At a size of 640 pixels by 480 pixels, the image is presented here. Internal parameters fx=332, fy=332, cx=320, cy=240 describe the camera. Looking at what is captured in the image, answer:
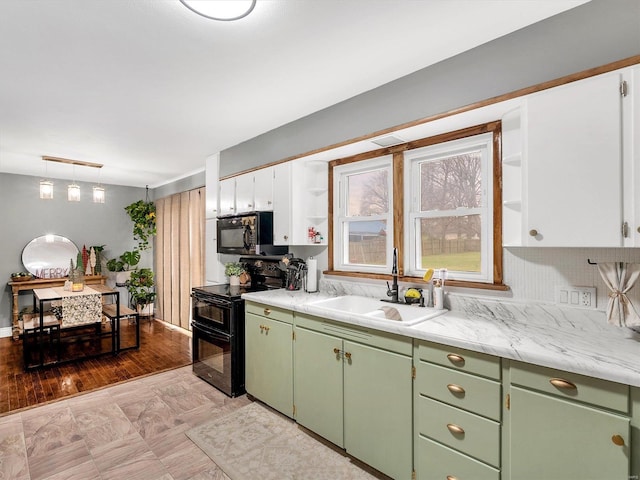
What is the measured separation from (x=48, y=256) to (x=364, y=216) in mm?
5721

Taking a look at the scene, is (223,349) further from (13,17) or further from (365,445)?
(13,17)

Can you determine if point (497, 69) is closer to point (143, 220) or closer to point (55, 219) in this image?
point (143, 220)

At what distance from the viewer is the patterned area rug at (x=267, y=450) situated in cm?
206

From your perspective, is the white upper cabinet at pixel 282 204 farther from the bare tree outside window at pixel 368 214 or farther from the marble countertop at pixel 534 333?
the marble countertop at pixel 534 333

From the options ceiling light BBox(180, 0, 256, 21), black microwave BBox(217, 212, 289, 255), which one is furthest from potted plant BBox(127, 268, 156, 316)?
ceiling light BBox(180, 0, 256, 21)

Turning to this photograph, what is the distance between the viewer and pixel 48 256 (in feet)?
18.5

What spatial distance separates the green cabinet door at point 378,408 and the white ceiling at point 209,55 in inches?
71.0

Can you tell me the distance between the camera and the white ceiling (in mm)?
1645

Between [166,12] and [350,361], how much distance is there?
218 cm

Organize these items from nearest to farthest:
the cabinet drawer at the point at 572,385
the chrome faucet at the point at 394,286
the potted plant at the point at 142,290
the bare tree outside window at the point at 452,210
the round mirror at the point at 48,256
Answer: the cabinet drawer at the point at 572,385 < the bare tree outside window at the point at 452,210 < the chrome faucet at the point at 394,286 < the round mirror at the point at 48,256 < the potted plant at the point at 142,290

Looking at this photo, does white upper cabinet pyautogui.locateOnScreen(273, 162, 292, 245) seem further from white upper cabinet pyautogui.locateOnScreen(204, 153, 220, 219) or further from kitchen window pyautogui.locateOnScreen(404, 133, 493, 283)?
white upper cabinet pyautogui.locateOnScreen(204, 153, 220, 219)

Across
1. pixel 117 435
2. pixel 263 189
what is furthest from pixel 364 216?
pixel 117 435

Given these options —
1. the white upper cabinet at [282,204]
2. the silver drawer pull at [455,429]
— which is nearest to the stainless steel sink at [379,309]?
the silver drawer pull at [455,429]

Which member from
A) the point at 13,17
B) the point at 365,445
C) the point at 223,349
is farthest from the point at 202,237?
the point at 365,445
